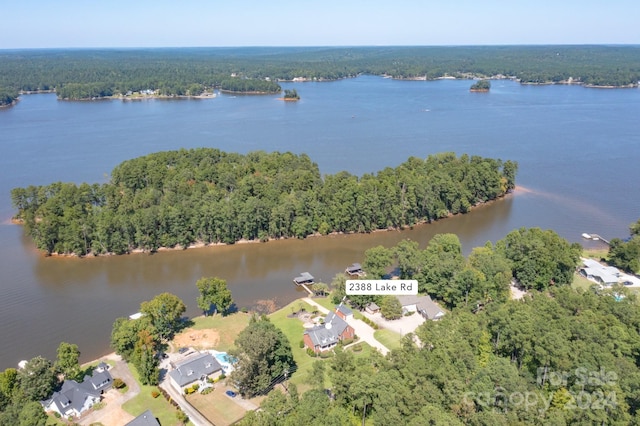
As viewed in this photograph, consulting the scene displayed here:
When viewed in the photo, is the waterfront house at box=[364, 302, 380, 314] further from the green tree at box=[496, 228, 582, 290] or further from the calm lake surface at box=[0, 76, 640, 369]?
the green tree at box=[496, 228, 582, 290]

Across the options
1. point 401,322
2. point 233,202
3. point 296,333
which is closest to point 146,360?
point 296,333

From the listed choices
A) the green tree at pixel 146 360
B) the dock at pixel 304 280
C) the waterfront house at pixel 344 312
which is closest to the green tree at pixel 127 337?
the green tree at pixel 146 360

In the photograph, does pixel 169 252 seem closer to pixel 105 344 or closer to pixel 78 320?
pixel 78 320

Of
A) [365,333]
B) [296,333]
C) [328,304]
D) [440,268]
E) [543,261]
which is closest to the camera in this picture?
[365,333]

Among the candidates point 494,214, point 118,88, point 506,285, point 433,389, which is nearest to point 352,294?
point 506,285

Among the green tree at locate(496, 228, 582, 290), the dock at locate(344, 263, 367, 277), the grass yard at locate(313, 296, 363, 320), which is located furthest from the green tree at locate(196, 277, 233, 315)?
the green tree at locate(496, 228, 582, 290)

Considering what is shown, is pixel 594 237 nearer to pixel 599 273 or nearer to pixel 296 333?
pixel 599 273

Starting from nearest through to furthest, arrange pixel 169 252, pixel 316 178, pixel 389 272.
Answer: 1. pixel 389 272
2. pixel 169 252
3. pixel 316 178
